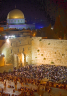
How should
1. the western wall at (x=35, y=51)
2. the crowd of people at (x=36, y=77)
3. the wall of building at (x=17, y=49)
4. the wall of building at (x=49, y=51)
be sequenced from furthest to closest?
the wall of building at (x=49, y=51) → the western wall at (x=35, y=51) → the wall of building at (x=17, y=49) → the crowd of people at (x=36, y=77)

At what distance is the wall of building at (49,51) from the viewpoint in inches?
1463

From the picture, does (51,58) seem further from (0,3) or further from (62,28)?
(0,3)

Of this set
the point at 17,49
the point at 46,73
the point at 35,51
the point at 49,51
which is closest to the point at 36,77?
the point at 46,73

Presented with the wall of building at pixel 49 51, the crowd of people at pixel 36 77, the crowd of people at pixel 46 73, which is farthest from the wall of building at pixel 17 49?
the crowd of people at pixel 46 73

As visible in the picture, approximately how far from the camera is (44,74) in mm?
30469

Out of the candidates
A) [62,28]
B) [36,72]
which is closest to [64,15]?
[62,28]

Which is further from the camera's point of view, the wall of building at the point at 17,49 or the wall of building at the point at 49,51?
the wall of building at the point at 49,51

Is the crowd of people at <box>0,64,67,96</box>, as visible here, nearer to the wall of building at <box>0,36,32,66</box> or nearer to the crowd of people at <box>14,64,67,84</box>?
the crowd of people at <box>14,64,67,84</box>

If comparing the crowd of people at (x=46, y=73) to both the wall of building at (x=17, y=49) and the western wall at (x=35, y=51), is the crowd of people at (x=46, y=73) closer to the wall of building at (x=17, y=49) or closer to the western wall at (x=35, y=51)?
the wall of building at (x=17, y=49)

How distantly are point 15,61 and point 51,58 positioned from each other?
5602mm

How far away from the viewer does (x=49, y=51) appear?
124 feet

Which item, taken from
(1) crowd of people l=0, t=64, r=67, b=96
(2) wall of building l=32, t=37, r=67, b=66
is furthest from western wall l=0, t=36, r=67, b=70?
(1) crowd of people l=0, t=64, r=67, b=96

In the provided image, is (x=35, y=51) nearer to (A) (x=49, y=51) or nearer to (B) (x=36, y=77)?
(A) (x=49, y=51)

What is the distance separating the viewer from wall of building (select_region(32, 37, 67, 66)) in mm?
37156
